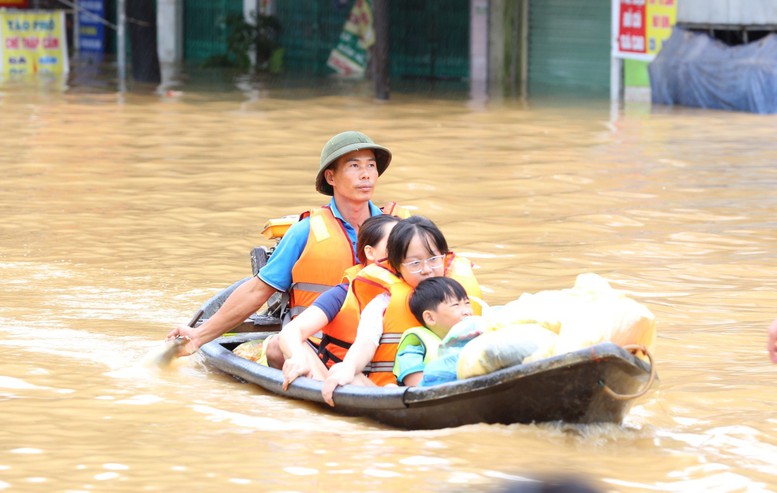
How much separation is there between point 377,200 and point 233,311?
5356mm

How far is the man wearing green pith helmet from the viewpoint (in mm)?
6043

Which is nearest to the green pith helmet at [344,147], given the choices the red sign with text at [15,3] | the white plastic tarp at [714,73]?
the white plastic tarp at [714,73]

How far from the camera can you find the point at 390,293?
5.62m

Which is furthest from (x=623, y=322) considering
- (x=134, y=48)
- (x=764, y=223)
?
(x=134, y=48)

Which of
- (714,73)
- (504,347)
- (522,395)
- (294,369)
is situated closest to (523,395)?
(522,395)

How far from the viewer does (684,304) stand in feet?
25.8

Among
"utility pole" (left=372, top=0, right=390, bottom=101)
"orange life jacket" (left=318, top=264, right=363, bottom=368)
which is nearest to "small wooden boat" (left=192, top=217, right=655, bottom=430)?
"orange life jacket" (left=318, top=264, right=363, bottom=368)

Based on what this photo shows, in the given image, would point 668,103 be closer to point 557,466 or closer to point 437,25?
point 437,25

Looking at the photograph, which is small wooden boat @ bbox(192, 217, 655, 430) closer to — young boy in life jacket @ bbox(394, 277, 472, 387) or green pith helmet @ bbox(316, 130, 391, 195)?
young boy in life jacket @ bbox(394, 277, 472, 387)

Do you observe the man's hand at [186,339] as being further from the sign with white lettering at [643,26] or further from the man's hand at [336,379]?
the sign with white lettering at [643,26]

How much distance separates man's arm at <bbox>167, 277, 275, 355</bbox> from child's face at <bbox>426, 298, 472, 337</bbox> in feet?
3.05

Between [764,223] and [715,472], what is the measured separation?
5.76 metres

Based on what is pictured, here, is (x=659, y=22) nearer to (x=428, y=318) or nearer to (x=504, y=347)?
(x=428, y=318)

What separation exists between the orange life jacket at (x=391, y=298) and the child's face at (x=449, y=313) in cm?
12
